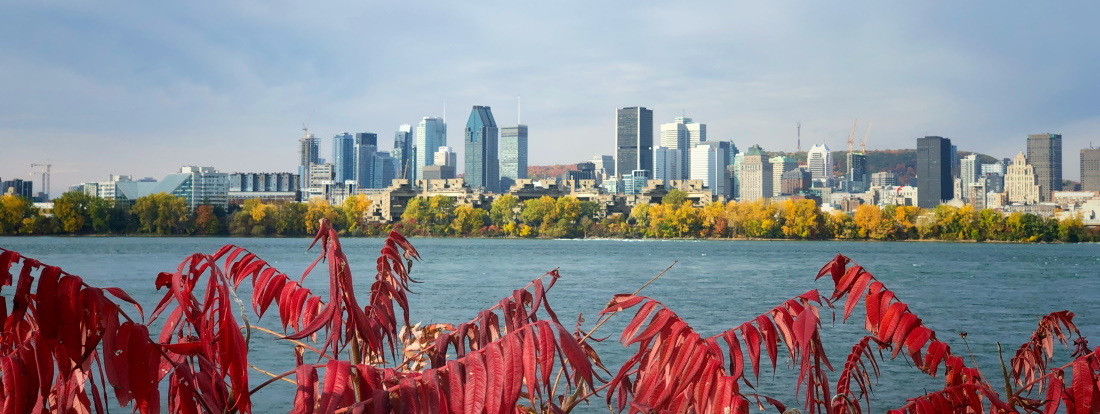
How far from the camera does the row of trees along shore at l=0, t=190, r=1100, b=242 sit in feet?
341

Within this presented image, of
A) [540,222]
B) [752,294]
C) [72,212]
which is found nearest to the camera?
[752,294]

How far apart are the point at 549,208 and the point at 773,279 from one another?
282ft

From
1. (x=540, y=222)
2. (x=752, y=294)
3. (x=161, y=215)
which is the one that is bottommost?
(x=752, y=294)

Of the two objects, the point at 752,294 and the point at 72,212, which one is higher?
the point at 72,212

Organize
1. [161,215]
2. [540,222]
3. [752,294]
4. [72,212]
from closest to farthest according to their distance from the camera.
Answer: [752,294]
[72,212]
[161,215]
[540,222]

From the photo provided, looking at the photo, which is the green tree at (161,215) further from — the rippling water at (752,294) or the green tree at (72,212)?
the rippling water at (752,294)

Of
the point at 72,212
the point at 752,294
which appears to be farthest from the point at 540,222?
the point at 752,294

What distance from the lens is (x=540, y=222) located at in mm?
128125

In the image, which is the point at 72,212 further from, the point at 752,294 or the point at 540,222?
the point at 752,294

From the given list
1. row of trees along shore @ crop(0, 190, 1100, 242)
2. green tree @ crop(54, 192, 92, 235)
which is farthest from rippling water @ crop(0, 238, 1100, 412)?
row of trees along shore @ crop(0, 190, 1100, 242)

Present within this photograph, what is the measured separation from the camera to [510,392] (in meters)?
1.72

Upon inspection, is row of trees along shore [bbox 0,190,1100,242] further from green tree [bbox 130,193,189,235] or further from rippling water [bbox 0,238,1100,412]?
rippling water [bbox 0,238,1100,412]

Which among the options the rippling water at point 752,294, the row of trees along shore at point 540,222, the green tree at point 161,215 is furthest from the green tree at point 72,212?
the rippling water at point 752,294

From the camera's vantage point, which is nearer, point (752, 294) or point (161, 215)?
point (752, 294)
